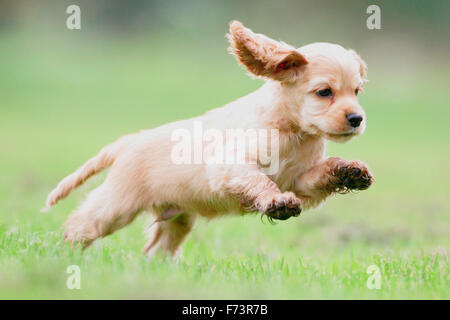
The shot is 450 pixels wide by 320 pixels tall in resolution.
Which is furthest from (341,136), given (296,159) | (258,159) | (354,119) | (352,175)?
(258,159)

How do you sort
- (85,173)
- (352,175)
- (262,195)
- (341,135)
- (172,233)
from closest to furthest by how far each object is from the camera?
(262,195)
(341,135)
(352,175)
(85,173)
(172,233)

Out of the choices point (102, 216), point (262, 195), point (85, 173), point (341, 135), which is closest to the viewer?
point (262, 195)

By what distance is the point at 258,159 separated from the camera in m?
4.61

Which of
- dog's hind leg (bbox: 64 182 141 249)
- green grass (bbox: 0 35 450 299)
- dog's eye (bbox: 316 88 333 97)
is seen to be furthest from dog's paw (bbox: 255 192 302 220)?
dog's hind leg (bbox: 64 182 141 249)

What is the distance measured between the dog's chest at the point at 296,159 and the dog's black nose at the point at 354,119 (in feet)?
1.43

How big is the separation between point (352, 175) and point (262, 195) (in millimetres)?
655

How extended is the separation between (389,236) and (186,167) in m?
3.30

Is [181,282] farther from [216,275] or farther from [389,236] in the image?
[389,236]

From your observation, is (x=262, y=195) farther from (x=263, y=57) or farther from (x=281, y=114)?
(x=263, y=57)

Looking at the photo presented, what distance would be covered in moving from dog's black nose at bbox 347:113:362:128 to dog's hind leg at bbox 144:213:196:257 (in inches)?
67.8

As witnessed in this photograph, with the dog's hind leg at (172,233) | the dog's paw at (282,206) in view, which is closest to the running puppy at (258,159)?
the dog's paw at (282,206)

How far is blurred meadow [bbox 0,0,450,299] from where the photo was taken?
4.15 metres

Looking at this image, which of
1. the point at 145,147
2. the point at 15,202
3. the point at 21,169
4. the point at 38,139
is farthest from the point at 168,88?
the point at 145,147

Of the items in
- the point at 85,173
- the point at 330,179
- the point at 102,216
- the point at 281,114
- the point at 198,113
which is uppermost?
the point at 198,113
